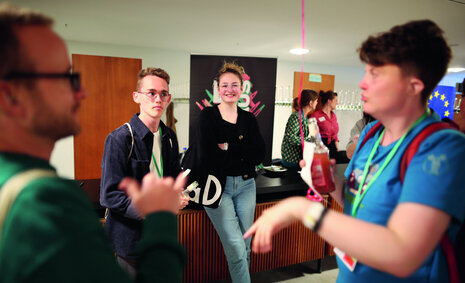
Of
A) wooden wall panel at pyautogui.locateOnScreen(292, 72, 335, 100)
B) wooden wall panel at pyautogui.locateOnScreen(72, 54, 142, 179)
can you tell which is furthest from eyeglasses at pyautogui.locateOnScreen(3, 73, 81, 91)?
wooden wall panel at pyautogui.locateOnScreen(292, 72, 335, 100)

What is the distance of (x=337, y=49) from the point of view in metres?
5.70

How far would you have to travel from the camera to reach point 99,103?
5441 millimetres

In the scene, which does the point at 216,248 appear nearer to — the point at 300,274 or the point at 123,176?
the point at 300,274

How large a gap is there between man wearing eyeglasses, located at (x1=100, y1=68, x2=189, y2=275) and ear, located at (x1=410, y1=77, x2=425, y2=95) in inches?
53.5

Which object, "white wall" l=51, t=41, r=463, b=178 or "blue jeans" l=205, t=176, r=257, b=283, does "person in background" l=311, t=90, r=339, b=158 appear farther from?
"blue jeans" l=205, t=176, r=257, b=283

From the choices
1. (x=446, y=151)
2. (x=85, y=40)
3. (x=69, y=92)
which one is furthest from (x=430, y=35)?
(x=85, y=40)

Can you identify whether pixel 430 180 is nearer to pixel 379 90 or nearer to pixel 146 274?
pixel 379 90

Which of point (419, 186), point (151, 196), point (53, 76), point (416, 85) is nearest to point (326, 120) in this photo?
point (416, 85)

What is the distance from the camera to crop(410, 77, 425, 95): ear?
2.65ft

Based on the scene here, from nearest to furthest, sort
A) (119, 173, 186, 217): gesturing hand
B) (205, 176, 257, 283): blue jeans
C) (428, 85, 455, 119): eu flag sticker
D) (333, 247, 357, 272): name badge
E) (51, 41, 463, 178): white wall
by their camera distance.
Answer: (119, 173, 186, 217): gesturing hand
(333, 247, 357, 272): name badge
(205, 176, 257, 283): blue jeans
(428, 85, 455, 119): eu flag sticker
(51, 41, 463, 178): white wall

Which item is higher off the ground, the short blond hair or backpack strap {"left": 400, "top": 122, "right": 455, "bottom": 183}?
the short blond hair

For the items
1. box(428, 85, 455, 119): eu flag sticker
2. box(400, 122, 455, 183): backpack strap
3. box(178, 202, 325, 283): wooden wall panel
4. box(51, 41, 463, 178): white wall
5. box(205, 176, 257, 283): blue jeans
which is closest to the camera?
box(400, 122, 455, 183): backpack strap

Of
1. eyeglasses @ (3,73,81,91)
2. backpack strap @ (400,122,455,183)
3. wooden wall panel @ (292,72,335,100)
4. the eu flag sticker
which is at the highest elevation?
wooden wall panel @ (292,72,335,100)

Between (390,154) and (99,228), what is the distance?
878 millimetres
